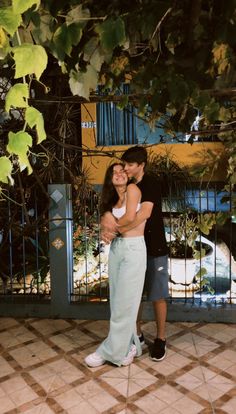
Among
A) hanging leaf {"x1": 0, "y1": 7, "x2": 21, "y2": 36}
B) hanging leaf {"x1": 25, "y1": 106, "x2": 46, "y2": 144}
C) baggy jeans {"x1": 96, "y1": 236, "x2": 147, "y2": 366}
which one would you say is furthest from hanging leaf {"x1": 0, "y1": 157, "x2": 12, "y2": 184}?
baggy jeans {"x1": 96, "y1": 236, "x2": 147, "y2": 366}

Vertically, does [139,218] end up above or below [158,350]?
above

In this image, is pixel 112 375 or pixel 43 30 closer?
pixel 43 30

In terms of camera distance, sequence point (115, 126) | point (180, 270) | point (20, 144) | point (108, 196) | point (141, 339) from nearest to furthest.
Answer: point (20, 144)
point (108, 196)
point (141, 339)
point (180, 270)
point (115, 126)

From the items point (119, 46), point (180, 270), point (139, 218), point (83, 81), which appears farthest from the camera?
point (180, 270)

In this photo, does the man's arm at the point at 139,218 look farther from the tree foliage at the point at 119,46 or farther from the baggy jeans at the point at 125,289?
the tree foliage at the point at 119,46

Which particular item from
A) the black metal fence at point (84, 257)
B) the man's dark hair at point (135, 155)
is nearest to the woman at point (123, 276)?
the man's dark hair at point (135, 155)

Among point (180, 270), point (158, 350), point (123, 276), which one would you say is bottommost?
point (158, 350)

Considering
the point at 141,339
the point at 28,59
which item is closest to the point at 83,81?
the point at 28,59

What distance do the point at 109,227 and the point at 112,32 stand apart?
2126 millimetres

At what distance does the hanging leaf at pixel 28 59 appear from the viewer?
150 centimetres

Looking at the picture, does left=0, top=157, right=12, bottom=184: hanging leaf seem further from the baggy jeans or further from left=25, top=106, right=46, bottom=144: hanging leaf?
the baggy jeans

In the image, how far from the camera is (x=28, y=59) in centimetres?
151

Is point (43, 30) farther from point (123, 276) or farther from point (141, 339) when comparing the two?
point (141, 339)

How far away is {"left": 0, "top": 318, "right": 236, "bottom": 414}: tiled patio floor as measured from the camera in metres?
3.07
